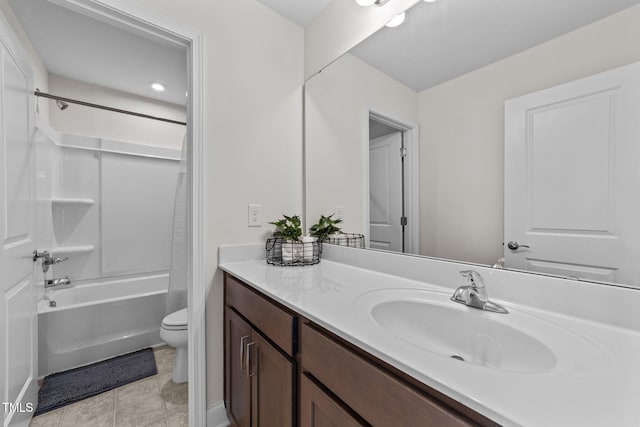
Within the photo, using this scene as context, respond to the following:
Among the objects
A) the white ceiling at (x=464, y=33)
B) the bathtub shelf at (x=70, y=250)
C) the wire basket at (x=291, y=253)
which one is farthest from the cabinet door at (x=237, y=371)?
the bathtub shelf at (x=70, y=250)

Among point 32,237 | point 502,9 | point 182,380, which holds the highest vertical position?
point 502,9

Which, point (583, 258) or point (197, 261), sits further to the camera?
point (197, 261)

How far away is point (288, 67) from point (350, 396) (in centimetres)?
168

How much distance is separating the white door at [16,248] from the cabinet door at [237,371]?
0.88 metres

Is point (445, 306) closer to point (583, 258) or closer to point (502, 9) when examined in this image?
point (583, 258)

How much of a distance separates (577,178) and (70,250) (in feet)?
10.3

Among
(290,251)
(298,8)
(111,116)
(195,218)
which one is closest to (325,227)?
(290,251)

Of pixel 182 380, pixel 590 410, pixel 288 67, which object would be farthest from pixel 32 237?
pixel 590 410

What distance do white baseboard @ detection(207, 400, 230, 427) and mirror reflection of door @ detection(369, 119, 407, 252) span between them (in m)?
1.11

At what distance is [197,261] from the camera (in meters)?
1.33

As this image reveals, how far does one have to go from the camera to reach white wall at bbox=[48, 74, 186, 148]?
2.32 m

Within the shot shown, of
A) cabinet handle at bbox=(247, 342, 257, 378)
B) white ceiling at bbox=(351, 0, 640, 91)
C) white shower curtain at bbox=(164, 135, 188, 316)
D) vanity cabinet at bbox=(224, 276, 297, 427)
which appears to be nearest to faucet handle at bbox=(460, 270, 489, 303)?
vanity cabinet at bbox=(224, 276, 297, 427)

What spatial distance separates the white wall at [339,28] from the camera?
4.15ft

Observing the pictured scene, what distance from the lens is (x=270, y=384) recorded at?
35.7 inches
